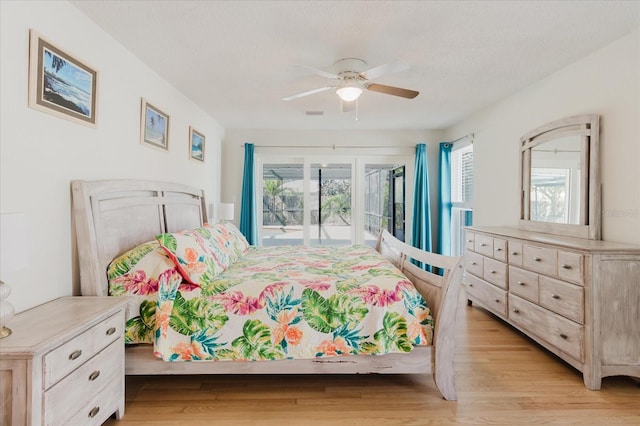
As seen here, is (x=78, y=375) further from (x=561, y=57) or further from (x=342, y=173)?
(x=342, y=173)

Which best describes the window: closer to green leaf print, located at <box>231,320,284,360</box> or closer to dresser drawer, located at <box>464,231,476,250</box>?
dresser drawer, located at <box>464,231,476,250</box>

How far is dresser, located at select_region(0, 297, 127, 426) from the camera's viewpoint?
49.6 inches

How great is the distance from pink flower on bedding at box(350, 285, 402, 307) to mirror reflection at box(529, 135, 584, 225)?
1.84m

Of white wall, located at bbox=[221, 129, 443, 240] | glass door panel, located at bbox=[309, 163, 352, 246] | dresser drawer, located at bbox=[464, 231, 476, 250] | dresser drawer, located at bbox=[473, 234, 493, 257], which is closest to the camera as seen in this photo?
dresser drawer, located at bbox=[473, 234, 493, 257]

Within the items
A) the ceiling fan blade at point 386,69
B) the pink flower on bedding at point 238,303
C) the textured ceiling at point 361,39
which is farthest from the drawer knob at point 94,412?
the ceiling fan blade at point 386,69

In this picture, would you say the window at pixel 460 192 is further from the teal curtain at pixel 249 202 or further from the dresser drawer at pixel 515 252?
the teal curtain at pixel 249 202

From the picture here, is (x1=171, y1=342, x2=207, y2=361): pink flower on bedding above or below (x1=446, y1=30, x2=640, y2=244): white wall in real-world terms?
below

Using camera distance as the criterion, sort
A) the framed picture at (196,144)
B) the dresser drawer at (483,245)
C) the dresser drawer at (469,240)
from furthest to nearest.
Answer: the framed picture at (196,144) < the dresser drawer at (469,240) < the dresser drawer at (483,245)

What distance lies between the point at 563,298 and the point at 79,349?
2905 millimetres

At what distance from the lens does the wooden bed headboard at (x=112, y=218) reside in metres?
2.02

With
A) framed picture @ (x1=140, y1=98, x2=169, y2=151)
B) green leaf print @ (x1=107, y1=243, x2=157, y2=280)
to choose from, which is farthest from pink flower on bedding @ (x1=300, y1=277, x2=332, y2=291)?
framed picture @ (x1=140, y1=98, x2=169, y2=151)

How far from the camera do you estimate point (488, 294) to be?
3424mm

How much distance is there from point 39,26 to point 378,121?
3913 mm

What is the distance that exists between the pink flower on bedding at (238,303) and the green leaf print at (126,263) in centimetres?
56
